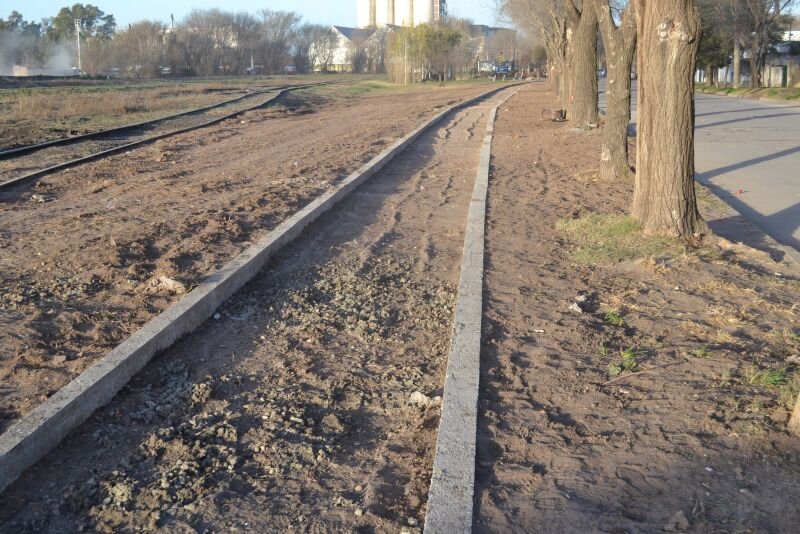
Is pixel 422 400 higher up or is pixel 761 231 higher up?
pixel 761 231

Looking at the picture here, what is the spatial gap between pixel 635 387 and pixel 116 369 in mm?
3143

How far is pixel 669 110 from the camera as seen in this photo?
28.5ft

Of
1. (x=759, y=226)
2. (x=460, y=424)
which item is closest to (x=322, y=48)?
(x=759, y=226)

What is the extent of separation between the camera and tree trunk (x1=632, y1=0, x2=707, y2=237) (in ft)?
27.9

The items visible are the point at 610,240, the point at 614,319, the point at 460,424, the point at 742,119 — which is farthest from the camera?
the point at 742,119

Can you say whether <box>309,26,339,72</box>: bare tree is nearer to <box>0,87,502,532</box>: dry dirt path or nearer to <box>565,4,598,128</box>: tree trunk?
<box>565,4,598,128</box>: tree trunk

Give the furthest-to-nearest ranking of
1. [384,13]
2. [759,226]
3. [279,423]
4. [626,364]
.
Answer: [384,13] → [759,226] → [626,364] → [279,423]

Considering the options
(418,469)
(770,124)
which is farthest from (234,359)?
(770,124)

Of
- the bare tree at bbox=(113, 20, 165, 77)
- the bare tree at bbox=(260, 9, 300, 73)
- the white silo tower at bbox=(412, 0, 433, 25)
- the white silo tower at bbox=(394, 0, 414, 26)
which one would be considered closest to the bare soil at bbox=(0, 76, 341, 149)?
the bare tree at bbox=(113, 20, 165, 77)

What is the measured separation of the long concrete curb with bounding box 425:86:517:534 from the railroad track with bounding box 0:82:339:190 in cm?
839

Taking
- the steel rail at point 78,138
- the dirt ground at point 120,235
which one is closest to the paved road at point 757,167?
the dirt ground at point 120,235

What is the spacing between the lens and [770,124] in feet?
88.5

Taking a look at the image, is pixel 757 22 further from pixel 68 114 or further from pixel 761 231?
pixel 761 231

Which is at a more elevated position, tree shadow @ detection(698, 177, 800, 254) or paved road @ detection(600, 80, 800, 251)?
paved road @ detection(600, 80, 800, 251)
